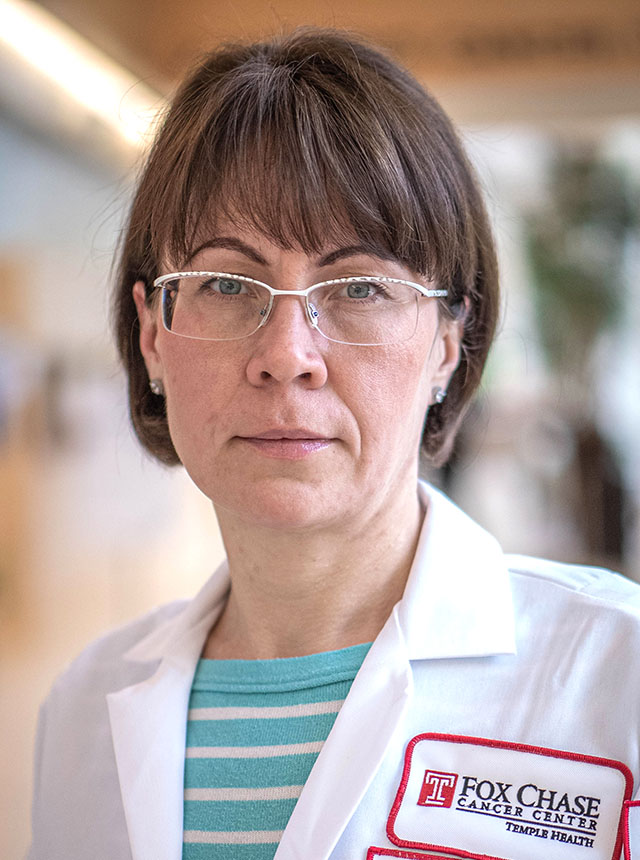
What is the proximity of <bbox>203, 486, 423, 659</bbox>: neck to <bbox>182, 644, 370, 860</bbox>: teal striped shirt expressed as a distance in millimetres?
39

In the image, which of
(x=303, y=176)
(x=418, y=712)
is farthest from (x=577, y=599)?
(x=303, y=176)

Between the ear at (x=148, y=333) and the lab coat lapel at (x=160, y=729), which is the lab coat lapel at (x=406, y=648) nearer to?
the lab coat lapel at (x=160, y=729)

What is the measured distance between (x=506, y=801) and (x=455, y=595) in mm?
317

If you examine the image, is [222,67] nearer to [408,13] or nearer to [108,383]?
[408,13]

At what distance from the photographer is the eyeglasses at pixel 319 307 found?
4.33 ft

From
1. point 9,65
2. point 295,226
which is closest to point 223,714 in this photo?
point 295,226

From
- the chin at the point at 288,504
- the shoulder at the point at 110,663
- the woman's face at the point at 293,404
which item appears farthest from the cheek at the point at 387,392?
the shoulder at the point at 110,663

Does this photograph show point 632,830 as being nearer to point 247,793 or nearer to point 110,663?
point 247,793

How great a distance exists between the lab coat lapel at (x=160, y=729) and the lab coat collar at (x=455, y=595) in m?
0.43

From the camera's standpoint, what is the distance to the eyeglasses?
4.33ft

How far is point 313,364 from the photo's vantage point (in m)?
1.28

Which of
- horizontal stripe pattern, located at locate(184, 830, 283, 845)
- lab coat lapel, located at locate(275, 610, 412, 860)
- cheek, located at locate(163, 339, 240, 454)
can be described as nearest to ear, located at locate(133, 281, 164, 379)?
cheek, located at locate(163, 339, 240, 454)

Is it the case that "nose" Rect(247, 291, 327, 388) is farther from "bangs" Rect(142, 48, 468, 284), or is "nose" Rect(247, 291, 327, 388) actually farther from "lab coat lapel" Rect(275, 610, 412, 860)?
"lab coat lapel" Rect(275, 610, 412, 860)

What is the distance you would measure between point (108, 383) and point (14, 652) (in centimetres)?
120
